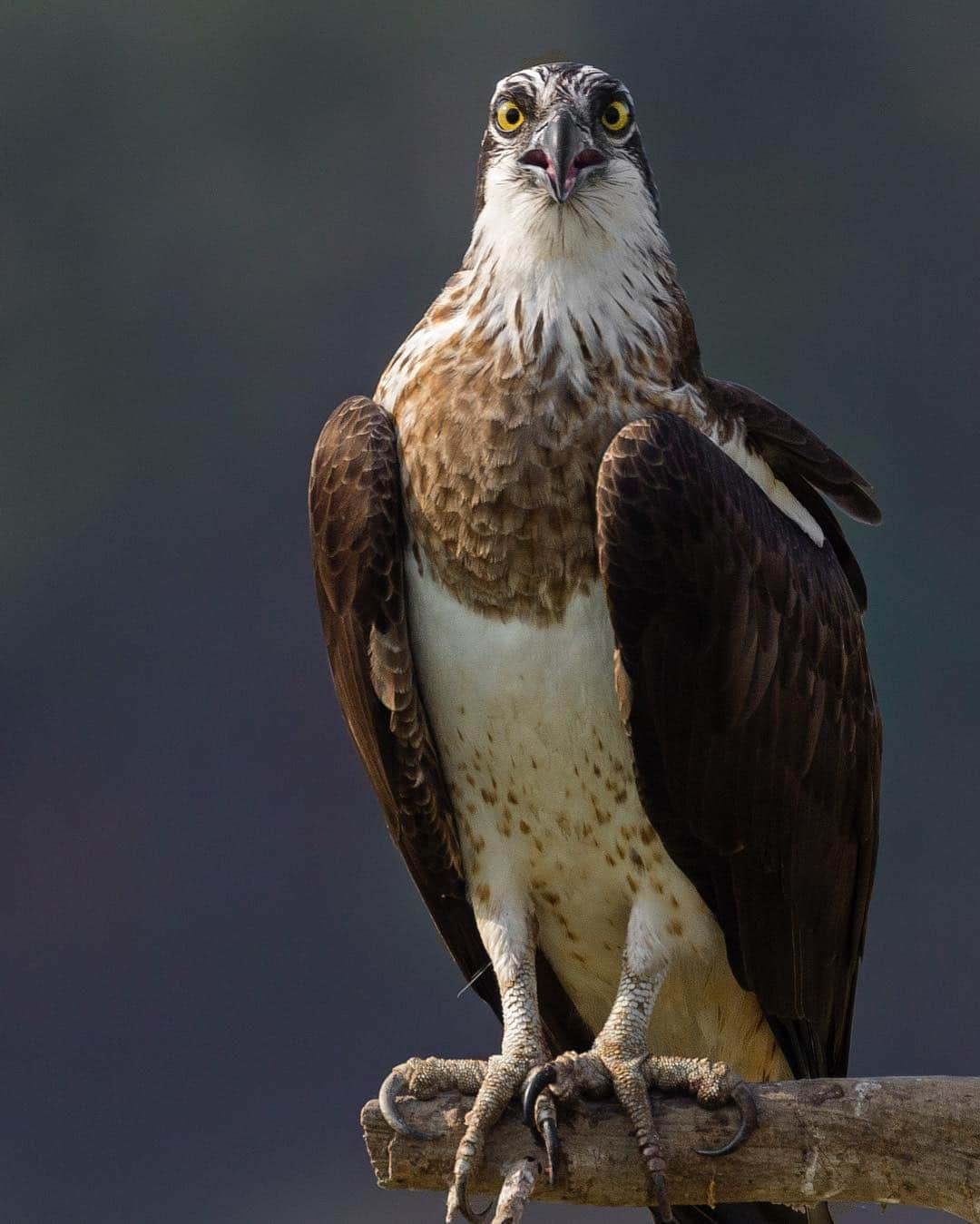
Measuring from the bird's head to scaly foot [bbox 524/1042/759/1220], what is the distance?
1.23 meters

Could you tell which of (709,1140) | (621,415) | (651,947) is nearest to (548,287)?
(621,415)

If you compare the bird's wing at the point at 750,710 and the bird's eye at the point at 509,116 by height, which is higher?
the bird's eye at the point at 509,116

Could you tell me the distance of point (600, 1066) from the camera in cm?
248

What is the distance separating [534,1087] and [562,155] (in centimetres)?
135

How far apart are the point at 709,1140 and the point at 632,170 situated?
1.45 meters

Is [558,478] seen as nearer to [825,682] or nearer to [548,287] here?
[548,287]

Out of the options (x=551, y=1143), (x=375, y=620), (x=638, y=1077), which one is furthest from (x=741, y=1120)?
(x=375, y=620)

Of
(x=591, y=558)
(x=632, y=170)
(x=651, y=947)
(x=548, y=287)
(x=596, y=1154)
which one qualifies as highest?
(x=632, y=170)

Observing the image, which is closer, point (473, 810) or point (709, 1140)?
point (709, 1140)

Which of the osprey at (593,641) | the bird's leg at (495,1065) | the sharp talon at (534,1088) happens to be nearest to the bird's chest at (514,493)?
the osprey at (593,641)

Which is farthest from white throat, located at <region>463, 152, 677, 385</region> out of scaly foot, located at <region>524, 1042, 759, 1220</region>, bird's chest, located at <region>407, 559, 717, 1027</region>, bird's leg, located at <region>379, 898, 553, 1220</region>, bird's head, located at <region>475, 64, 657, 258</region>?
scaly foot, located at <region>524, 1042, 759, 1220</region>

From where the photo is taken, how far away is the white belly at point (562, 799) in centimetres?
250

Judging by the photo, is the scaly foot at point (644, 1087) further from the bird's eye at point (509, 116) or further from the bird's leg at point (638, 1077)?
the bird's eye at point (509, 116)

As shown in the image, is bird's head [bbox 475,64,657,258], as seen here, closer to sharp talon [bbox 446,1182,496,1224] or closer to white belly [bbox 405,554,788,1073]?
white belly [bbox 405,554,788,1073]
